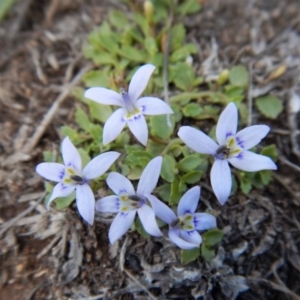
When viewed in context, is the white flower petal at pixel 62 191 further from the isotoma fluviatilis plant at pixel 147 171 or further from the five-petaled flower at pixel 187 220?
the five-petaled flower at pixel 187 220

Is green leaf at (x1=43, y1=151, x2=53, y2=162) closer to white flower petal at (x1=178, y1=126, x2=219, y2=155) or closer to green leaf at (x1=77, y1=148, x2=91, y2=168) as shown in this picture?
green leaf at (x1=77, y1=148, x2=91, y2=168)

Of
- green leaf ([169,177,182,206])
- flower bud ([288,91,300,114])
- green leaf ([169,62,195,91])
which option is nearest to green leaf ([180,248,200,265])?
green leaf ([169,177,182,206])

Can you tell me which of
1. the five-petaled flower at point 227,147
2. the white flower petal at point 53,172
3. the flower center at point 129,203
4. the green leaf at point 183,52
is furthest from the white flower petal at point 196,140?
the green leaf at point 183,52

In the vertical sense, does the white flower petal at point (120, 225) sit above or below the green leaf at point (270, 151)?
above

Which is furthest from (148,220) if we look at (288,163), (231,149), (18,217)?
(288,163)

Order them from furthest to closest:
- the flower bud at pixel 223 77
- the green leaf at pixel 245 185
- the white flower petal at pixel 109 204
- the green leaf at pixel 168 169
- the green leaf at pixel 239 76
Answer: the green leaf at pixel 239 76, the flower bud at pixel 223 77, the green leaf at pixel 245 185, the green leaf at pixel 168 169, the white flower petal at pixel 109 204

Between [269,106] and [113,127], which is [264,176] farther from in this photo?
[113,127]

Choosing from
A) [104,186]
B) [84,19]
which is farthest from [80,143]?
[84,19]
